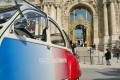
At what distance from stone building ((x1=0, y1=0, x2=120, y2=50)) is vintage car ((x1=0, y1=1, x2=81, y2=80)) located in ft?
100

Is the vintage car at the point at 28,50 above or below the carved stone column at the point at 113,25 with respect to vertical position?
below

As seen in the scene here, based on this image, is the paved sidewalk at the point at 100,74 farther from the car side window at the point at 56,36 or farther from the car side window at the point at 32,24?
the car side window at the point at 32,24

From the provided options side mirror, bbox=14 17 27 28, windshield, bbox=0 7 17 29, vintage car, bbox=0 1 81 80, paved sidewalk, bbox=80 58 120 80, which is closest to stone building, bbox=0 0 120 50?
paved sidewalk, bbox=80 58 120 80

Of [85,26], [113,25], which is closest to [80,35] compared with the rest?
[85,26]

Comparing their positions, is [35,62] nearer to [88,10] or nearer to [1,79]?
[1,79]

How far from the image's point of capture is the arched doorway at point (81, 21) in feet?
122

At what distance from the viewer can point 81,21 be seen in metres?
37.2

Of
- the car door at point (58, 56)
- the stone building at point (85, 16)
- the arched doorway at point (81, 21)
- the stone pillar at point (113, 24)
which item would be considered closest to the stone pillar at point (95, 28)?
the stone building at point (85, 16)

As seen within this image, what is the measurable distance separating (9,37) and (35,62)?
0.65 metres

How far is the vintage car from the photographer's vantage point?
3281 mm

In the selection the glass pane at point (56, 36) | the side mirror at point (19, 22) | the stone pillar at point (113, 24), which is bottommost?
the glass pane at point (56, 36)

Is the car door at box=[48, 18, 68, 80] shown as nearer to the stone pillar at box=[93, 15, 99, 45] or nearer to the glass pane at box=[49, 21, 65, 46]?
the glass pane at box=[49, 21, 65, 46]

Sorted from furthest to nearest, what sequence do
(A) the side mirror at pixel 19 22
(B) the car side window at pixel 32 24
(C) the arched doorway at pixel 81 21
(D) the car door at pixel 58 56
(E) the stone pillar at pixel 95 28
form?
(C) the arched doorway at pixel 81 21 < (E) the stone pillar at pixel 95 28 < (D) the car door at pixel 58 56 < (B) the car side window at pixel 32 24 < (A) the side mirror at pixel 19 22

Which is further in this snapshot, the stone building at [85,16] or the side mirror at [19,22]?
the stone building at [85,16]
